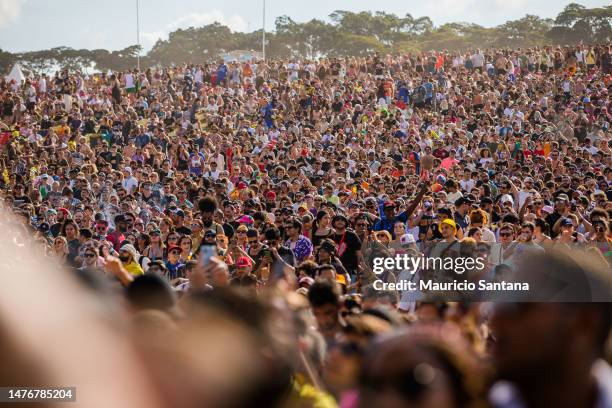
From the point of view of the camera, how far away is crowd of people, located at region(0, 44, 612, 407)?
240 centimetres

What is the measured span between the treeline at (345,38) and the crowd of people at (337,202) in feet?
161

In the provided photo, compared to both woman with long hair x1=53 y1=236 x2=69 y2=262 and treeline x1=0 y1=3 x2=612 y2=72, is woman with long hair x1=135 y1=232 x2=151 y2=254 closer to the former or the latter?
woman with long hair x1=53 y1=236 x2=69 y2=262

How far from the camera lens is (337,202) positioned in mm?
14250

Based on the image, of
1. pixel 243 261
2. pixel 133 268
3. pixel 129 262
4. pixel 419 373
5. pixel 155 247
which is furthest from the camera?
pixel 155 247

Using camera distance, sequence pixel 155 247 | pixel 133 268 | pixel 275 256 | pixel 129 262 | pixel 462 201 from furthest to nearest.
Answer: pixel 462 201, pixel 155 247, pixel 275 256, pixel 129 262, pixel 133 268

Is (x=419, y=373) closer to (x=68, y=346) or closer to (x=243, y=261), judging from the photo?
(x=68, y=346)

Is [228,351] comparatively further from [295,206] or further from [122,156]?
[122,156]

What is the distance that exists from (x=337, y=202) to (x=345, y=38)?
256ft

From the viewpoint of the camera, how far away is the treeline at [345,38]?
7562 centimetres

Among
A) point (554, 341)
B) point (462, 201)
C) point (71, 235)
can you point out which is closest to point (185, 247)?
point (71, 235)

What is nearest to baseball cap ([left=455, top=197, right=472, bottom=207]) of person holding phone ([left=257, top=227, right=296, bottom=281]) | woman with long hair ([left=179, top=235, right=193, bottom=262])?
person holding phone ([left=257, top=227, right=296, bottom=281])

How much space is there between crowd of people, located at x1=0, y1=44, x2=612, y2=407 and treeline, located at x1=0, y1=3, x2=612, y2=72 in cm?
4904

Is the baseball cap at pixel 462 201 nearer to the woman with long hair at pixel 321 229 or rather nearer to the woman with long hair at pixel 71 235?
the woman with long hair at pixel 321 229

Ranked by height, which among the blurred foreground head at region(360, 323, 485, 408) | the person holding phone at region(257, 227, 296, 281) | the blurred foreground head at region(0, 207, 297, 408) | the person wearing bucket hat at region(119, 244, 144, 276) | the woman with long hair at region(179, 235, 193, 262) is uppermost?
the blurred foreground head at region(360, 323, 485, 408)
